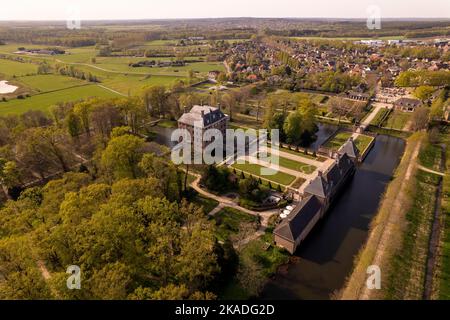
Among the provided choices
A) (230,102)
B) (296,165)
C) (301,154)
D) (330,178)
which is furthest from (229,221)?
(230,102)

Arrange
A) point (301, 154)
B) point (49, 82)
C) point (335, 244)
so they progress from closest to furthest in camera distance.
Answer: point (335, 244), point (301, 154), point (49, 82)

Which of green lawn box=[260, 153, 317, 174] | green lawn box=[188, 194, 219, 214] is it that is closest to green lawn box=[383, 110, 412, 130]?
green lawn box=[260, 153, 317, 174]

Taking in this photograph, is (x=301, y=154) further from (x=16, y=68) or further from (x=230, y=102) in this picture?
(x=16, y=68)

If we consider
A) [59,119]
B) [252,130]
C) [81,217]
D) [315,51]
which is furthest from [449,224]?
[315,51]

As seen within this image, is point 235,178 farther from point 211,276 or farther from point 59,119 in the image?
point 59,119

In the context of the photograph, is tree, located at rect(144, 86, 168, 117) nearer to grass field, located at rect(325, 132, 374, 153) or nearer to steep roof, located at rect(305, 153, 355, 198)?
grass field, located at rect(325, 132, 374, 153)

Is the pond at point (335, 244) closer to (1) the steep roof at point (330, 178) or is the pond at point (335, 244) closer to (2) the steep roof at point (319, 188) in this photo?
(1) the steep roof at point (330, 178)


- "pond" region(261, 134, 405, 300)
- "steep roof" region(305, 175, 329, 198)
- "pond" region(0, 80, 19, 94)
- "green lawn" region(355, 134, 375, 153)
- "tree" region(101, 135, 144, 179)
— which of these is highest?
"pond" region(0, 80, 19, 94)
